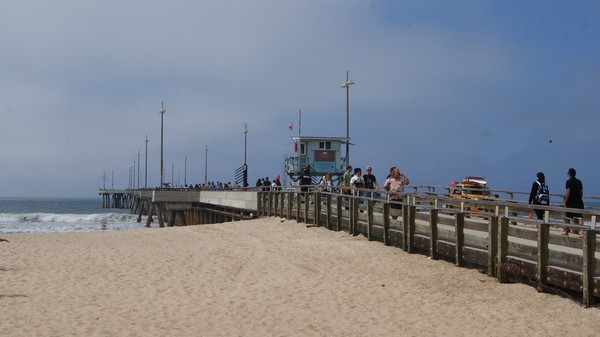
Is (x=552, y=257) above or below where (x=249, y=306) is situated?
above

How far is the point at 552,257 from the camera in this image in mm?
10305

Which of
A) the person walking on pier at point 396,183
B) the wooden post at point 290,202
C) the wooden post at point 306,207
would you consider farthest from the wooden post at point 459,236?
the wooden post at point 290,202

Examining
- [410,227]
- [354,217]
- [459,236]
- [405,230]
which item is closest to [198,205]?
[354,217]

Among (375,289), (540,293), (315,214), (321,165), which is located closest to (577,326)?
(540,293)

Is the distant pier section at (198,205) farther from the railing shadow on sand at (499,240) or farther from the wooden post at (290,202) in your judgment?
the railing shadow on sand at (499,240)

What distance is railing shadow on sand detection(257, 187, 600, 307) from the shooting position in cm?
970

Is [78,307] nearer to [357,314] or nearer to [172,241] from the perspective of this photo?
[357,314]

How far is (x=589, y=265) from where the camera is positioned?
9.22m

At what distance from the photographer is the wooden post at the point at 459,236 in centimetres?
1283

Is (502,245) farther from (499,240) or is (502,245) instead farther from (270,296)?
(270,296)

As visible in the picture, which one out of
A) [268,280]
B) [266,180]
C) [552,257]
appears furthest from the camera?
[266,180]

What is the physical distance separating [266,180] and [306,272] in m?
23.4

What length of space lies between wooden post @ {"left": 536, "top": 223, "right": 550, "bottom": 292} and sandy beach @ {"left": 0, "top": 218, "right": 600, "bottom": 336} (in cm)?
28

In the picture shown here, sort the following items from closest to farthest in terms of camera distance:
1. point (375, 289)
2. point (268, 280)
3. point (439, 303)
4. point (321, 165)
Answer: point (439, 303)
point (375, 289)
point (268, 280)
point (321, 165)
